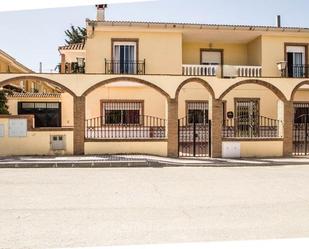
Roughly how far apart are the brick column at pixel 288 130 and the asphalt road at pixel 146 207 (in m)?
4.92

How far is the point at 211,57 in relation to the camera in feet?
80.6

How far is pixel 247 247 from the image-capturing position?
3209 mm

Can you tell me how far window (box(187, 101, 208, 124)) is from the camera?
2267 centimetres

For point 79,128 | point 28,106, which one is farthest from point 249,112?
point 28,106

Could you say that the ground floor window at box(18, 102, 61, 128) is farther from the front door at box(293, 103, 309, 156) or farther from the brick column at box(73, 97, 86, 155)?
the front door at box(293, 103, 309, 156)

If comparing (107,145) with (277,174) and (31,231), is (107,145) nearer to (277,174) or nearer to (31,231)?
(277,174)

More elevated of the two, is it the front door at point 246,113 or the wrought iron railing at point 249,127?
the front door at point 246,113

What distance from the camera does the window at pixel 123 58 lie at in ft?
73.2

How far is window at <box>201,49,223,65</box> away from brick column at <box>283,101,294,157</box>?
25.5 ft

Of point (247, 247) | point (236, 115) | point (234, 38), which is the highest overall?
point (234, 38)

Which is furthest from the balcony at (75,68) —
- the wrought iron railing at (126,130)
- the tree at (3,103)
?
the tree at (3,103)

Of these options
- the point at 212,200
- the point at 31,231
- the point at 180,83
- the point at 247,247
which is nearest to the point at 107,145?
the point at 180,83

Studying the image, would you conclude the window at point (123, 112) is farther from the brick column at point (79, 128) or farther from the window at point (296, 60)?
the window at point (296, 60)

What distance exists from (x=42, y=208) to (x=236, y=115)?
1746cm
